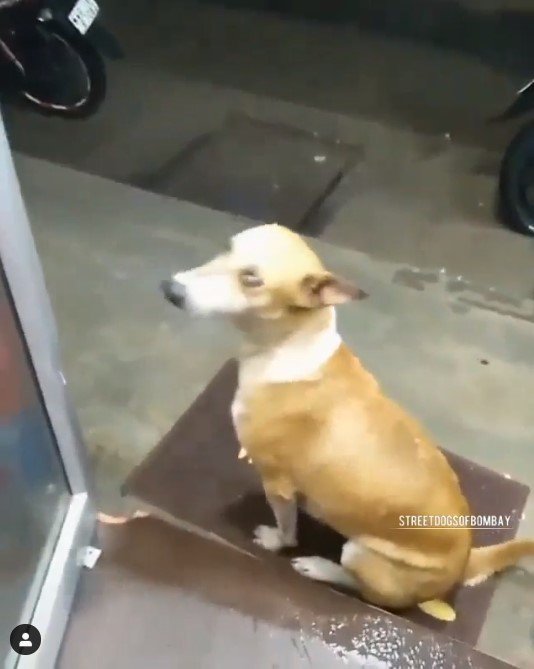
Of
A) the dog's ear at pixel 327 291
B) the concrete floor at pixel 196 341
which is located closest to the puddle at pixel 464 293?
the concrete floor at pixel 196 341

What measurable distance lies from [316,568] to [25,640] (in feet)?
1.81

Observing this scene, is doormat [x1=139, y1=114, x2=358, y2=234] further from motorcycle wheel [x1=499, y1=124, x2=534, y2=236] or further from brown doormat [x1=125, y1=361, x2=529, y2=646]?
brown doormat [x1=125, y1=361, x2=529, y2=646]

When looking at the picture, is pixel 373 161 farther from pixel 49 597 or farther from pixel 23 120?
pixel 49 597

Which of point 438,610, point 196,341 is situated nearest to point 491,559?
point 438,610

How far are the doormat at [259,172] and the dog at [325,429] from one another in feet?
4.33

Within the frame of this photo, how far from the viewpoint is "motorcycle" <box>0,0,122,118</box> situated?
2900mm

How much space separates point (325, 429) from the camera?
1398 mm

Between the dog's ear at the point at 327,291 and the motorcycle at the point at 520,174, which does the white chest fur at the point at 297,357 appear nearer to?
the dog's ear at the point at 327,291

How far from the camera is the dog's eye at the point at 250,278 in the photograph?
1296 millimetres

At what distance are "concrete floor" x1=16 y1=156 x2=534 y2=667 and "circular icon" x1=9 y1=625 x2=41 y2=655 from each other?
0.36 meters

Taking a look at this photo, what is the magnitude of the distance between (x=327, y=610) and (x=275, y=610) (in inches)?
3.9

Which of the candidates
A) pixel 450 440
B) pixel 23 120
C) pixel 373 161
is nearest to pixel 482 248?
pixel 373 161

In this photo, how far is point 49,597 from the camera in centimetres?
145

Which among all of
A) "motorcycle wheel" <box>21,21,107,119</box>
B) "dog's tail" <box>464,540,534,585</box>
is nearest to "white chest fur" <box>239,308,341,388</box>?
"dog's tail" <box>464,540,534,585</box>
